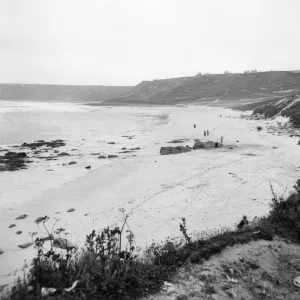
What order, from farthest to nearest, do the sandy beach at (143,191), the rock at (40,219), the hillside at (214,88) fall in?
the hillside at (214,88) < the rock at (40,219) < the sandy beach at (143,191)

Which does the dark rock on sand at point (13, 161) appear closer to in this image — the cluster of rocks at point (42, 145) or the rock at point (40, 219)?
the cluster of rocks at point (42, 145)

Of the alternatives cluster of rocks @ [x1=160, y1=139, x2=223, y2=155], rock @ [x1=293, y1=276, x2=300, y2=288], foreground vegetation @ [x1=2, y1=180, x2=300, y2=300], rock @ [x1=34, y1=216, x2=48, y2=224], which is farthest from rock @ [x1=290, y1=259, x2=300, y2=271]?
cluster of rocks @ [x1=160, y1=139, x2=223, y2=155]

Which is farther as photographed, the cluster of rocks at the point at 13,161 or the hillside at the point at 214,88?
the hillside at the point at 214,88

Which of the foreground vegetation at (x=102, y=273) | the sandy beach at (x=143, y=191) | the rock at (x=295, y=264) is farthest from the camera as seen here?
the sandy beach at (x=143, y=191)

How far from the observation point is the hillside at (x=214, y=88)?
103900 millimetres

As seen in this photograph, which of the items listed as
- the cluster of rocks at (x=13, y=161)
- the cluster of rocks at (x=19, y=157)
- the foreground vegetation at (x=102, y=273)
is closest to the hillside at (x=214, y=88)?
the cluster of rocks at (x=19, y=157)

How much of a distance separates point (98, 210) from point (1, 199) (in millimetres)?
3982

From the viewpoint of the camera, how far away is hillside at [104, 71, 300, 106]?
10390 centimetres

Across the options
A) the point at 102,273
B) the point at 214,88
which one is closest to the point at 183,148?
the point at 102,273

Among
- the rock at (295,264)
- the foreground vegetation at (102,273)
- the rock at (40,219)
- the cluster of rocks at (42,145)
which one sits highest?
the foreground vegetation at (102,273)

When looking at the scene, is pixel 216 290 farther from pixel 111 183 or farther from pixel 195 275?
pixel 111 183

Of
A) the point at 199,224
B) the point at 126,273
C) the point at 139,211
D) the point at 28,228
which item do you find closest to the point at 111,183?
the point at 139,211

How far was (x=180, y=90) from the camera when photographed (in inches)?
5157

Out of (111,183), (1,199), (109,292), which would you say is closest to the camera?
(109,292)
